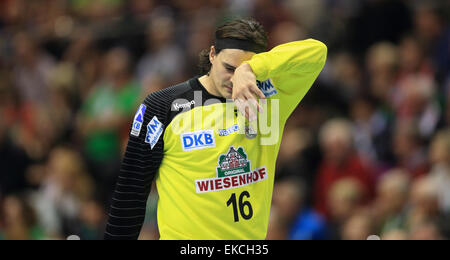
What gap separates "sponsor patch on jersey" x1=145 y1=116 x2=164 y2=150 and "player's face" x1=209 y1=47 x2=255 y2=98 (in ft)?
1.38

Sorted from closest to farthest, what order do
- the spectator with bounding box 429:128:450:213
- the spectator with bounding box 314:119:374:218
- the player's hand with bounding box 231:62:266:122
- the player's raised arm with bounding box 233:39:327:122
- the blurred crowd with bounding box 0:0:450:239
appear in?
the player's hand with bounding box 231:62:266:122
the player's raised arm with bounding box 233:39:327:122
the spectator with bounding box 429:128:450:213
the blurred crowd with bounding box 0:0:450:239
the spectator with bounding box 314:119:374:218

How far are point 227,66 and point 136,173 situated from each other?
33.0 inches

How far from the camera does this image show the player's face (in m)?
4.41

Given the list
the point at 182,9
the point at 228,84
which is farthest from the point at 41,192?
the point at 228,84

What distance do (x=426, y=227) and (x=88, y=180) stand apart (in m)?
4.39

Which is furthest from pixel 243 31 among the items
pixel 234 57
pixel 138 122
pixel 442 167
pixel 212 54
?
pixel 442 167

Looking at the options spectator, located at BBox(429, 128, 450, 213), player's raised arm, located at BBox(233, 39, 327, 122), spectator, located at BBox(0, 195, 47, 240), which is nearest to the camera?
player's raised arm, located at BBox(233, 39, 327, 122)

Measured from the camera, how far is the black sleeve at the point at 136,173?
14.5 feet

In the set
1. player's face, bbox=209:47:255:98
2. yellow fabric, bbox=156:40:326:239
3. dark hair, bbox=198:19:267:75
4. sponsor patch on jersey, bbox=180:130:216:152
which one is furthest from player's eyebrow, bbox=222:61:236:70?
sponsor patch on jersey, bbox=180:130:216:152

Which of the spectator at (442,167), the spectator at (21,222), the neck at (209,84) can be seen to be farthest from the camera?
the spectator at (21,222)

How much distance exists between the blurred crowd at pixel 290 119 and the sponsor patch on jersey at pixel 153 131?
3.21 meters

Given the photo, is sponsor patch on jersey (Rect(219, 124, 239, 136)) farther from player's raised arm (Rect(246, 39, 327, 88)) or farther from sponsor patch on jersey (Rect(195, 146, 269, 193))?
player's raised arm (Rect(246, 39, 327, 88))

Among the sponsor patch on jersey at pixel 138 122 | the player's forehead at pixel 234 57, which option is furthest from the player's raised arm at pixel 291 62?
the sponsor patch on jersey at pixel 138 122

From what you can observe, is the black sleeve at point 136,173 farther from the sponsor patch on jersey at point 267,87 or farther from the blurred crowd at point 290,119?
the blurred crowd at point 290,119
